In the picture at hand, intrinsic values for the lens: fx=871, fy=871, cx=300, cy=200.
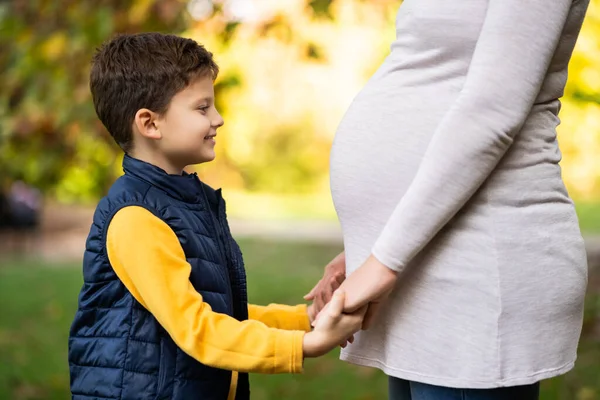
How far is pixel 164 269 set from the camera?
5.65 feet

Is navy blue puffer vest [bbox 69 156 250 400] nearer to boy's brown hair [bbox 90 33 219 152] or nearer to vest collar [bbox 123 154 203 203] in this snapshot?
vest collar [bbox 123 154 203 203]

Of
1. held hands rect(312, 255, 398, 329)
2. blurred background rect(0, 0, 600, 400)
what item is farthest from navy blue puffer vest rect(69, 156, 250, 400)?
blurred background rect(0, 0, 600, 400)

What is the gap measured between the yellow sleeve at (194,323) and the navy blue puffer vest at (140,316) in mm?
73

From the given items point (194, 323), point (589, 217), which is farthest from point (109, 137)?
point (589, 217)

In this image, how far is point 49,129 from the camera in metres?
4.79

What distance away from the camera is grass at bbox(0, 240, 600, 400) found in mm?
5281

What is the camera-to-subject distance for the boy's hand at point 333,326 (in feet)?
5.26

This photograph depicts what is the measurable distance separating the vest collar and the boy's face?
0.18 feet

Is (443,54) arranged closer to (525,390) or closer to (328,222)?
(525,390)

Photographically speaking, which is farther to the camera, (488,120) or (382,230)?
(382,230)

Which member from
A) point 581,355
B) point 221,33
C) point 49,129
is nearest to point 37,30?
point 49,129

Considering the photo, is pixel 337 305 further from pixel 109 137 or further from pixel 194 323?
pixel 109 137

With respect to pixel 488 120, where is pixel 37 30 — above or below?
above

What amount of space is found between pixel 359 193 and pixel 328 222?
14295mm
